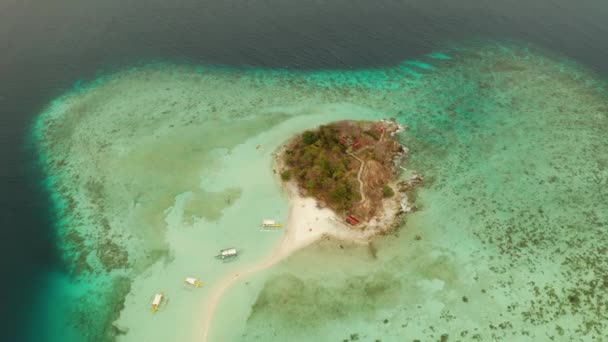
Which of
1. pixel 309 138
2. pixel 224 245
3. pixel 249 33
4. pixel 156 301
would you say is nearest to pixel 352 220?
pixel 309 138

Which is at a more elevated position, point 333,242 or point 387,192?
point 387,192

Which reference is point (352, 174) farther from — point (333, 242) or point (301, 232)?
point (301, 232)

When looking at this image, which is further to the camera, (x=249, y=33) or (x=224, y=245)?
(x=249, y=33)

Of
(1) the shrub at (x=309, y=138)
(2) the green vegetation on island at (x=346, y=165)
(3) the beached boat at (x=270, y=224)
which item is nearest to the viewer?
(3) the beached boat at (x=270, y=224)

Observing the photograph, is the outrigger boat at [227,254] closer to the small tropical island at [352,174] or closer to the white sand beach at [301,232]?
the white sand beach at [301,232]

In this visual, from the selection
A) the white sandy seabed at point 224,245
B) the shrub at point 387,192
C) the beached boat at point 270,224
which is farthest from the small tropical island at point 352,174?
the beached boat at point 270,224

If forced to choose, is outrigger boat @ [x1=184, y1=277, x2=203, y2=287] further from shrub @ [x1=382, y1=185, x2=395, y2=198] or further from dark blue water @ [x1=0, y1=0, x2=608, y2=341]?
dark blue water @ [x1=0, y1=0, x2=608, y2=341]
